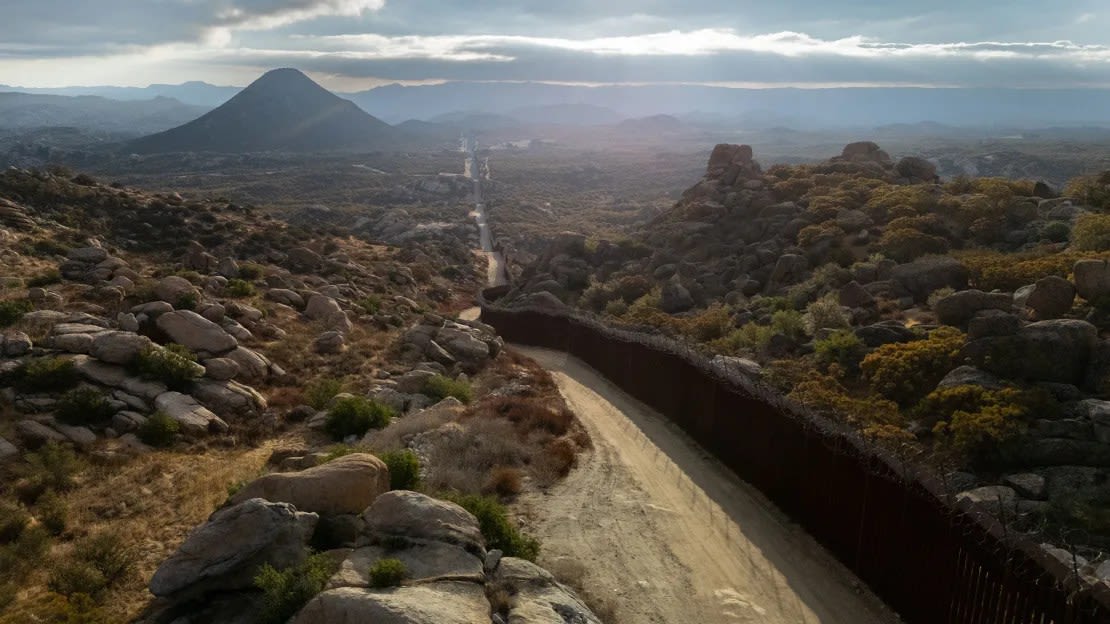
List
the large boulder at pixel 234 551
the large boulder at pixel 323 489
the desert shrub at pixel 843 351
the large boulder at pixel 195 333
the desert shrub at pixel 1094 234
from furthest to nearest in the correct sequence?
the desert shrub at pixel 1094 234, the large boulder at pixel 195 333, the desert shrub at pixel 843 351, the large boulder at pixel 323 489, the large boulder at pixel 234 551

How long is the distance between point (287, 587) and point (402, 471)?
14.1 ft

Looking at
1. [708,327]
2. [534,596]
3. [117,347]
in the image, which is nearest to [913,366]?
[708,327]

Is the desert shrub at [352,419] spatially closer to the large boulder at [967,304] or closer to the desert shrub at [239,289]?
the desert shrub at [239,289]

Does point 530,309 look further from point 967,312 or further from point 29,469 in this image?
point 29,469

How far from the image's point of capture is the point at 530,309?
40125mm

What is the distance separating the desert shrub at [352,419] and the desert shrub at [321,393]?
1.67m

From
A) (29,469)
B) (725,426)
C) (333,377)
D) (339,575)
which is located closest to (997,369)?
(725,426)

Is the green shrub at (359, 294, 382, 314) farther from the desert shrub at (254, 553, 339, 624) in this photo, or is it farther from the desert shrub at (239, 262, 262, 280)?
the desert shrub at (254, 553, 339, 624)

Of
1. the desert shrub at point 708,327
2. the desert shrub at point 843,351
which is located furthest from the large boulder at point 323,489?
the desert shrub at point 708,327

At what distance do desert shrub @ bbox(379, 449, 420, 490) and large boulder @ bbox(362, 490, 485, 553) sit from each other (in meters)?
2.28

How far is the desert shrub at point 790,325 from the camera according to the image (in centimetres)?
2548

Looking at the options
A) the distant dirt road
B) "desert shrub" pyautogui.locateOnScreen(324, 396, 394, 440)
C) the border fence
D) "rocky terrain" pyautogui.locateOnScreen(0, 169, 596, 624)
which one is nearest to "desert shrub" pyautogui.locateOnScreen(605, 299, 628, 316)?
"rocky terrain" pyautogui.locateOnScreen(0, 169, 596, 624)

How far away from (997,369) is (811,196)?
103 ft

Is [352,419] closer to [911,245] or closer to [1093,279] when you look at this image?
[1093,279]
